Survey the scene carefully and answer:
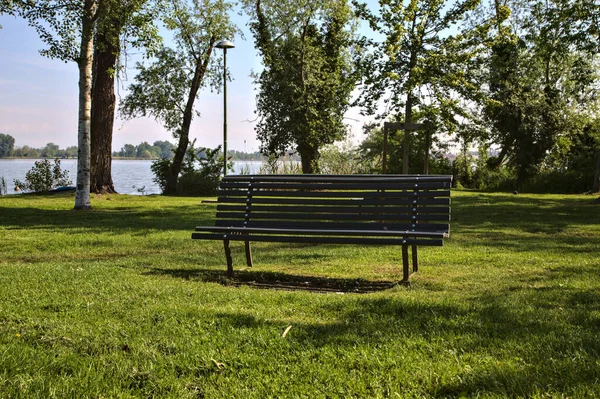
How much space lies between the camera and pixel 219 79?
84.8 ft

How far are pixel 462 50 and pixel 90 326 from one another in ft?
52.6

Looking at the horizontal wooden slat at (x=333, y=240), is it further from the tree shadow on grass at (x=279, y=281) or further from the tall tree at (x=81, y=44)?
the tall tree at (x=81, y=44)

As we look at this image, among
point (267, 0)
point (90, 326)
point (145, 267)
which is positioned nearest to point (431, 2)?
point (267, 0)

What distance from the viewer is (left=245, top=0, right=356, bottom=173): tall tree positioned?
26.0 m

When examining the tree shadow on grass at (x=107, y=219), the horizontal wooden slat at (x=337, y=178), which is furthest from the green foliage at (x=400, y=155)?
the horizontal wooden slat at (x=337, y=178)

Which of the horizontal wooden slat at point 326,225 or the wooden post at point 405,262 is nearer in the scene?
the wooden post at point 405,262

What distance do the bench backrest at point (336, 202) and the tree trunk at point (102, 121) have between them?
13672 millimetres

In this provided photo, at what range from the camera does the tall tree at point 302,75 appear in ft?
85.3

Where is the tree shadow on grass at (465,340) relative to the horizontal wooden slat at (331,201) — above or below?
below

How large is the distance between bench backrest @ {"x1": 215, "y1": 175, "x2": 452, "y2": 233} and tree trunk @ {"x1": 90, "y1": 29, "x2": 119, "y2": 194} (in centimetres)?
1367

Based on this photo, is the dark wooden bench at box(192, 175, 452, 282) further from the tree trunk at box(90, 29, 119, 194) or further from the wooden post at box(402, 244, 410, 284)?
the tree trunk at box(90, 29, 119, 194)

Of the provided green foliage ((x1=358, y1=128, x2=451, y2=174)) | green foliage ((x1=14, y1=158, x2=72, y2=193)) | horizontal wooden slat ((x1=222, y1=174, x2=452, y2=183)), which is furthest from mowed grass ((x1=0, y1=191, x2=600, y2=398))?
green foliage ((x1=358, y1=128, x2=451, y2=174))

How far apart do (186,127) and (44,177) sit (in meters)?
6.64

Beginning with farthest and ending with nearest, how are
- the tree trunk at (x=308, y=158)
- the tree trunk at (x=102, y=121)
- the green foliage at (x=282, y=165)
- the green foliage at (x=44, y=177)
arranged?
the tree trunk at (x=308, y=158) < the green foliage at (x=282, y=165) < the green foliage at (x=44, y=177) < the tree trunk at (x=102, y=121)
